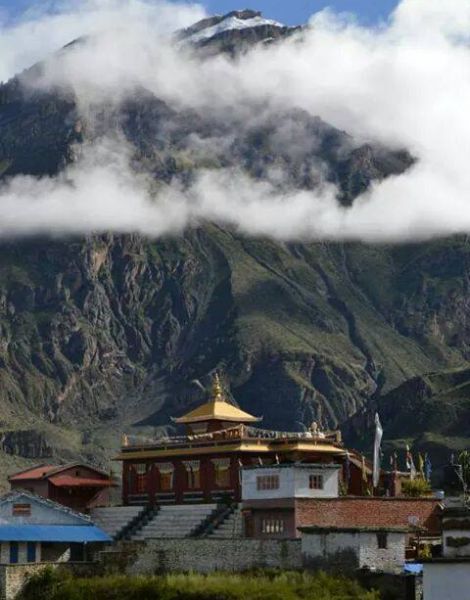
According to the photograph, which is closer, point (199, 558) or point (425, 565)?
point (425, 565)

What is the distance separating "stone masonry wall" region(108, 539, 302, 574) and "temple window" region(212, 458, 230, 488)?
1349 centimetres

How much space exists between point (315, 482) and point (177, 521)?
564 inches

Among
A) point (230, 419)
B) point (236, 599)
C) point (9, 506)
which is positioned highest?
point (230, 419)

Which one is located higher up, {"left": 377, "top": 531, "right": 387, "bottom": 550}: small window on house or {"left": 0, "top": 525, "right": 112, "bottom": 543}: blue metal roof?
{"left": 0, "top": 525, "right": 112, "bottom": 543}: blue metal roof

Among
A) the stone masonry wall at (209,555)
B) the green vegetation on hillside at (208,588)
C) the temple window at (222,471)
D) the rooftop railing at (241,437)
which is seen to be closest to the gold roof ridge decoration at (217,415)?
the rooftop railing at (241,437)

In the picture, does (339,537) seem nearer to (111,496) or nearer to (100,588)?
(100,588)

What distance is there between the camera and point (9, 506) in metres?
111

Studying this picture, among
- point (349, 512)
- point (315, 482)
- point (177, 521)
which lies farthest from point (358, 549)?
point (177, 521)

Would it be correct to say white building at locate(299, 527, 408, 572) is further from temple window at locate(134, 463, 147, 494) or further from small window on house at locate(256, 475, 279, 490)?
temple window at locate(134, 463, 147, 494)

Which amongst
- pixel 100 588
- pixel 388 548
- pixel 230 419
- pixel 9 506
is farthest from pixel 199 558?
pixel 230 419

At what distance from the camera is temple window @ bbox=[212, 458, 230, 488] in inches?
4441

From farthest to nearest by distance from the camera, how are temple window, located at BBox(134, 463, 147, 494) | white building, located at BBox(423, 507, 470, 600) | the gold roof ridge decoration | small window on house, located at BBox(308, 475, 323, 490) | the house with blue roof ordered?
1. the gold roof ridge decoration
2. temple window, located at BBox(134, 463, 147, 494)
3. the house with blue roof
4. small window on house, located at BBox(308, 475, 323, 490)
5. white building, located at BBox(423, 507, 470, 600)

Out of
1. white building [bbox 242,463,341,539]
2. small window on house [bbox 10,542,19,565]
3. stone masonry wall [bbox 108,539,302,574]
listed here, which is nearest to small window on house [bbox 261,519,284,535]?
white building [bbox 242,463,341,539]

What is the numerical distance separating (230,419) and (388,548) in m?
36.8
